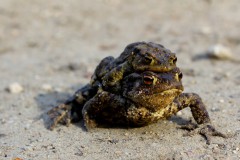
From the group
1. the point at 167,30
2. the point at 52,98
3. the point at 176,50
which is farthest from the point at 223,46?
the point at 52,98

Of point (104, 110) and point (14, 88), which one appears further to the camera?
point (14, 88)

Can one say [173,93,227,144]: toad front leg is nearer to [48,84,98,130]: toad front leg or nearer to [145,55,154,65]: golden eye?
[145,55,154,65]: golden eye

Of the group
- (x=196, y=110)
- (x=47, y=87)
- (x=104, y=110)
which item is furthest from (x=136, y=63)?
(x=47, y=87)

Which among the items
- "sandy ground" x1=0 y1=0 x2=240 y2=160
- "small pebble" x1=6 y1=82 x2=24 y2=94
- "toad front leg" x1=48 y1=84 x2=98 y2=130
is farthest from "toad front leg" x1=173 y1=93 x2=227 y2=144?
"small pebble" x1=6 y1=82 x2=24 y2=94

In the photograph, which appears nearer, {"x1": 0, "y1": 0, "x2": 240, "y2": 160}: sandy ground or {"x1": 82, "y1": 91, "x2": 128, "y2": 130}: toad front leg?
{"x1": 0, "y1": 0, "x2": 240, "y2": 160}: sandy ground

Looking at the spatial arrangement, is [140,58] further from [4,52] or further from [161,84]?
[4,52]

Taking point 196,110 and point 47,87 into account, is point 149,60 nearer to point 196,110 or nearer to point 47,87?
point 196,110

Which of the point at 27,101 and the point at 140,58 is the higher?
the point at 140,58
